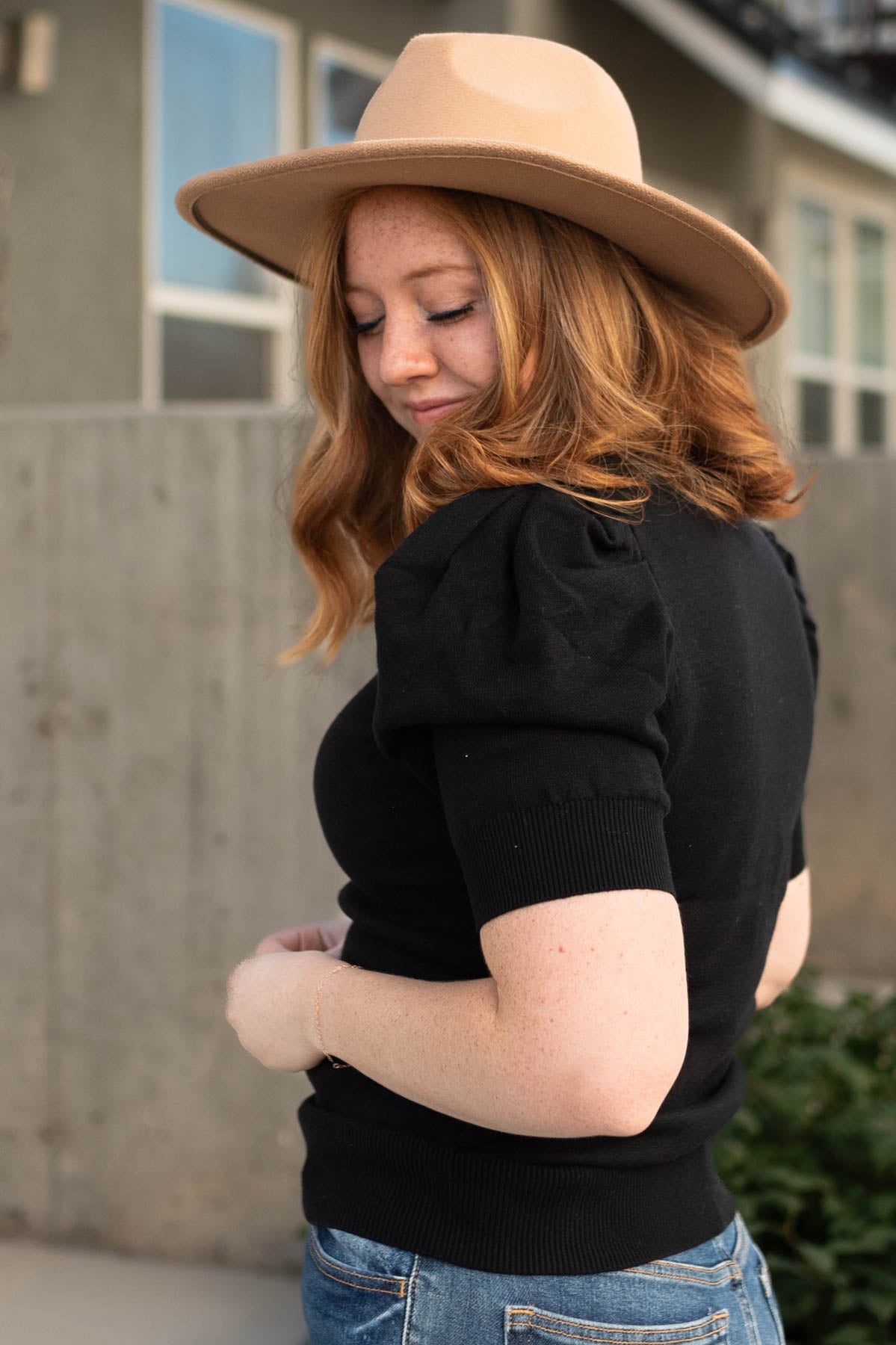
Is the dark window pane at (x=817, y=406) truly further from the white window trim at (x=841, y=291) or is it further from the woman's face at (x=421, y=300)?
the woman's face at (x=421, y=300)

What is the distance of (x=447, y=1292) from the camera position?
118cm

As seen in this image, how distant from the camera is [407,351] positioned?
1.35m

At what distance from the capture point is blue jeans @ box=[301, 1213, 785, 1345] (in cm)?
115

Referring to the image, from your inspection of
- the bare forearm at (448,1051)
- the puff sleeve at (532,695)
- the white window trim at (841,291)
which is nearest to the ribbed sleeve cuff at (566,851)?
the puff sleeve at (532,695)

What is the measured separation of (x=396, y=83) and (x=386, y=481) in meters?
0.47

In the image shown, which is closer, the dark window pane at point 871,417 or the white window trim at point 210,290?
the white window trim at point 210,290

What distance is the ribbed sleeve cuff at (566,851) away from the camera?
38.9 inches

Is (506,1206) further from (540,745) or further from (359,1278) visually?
(540,745)

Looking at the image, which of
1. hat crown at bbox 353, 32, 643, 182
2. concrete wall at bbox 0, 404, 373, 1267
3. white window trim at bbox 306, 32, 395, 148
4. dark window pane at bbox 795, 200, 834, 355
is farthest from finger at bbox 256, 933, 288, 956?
dark window pane at bbox 795, 200, 834, 355

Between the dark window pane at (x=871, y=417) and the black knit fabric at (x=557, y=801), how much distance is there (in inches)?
441

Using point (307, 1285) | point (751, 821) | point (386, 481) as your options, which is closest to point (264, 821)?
point (386, 481)

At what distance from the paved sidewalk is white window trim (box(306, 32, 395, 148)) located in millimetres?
4992

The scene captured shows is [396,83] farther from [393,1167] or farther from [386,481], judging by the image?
[393,1167]

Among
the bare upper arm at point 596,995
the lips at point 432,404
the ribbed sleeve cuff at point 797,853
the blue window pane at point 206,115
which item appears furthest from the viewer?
the blue window pane at point 206,115
